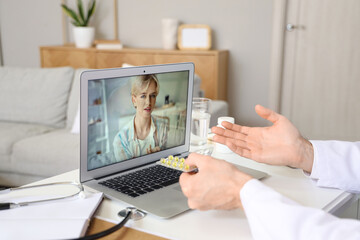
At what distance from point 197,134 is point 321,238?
2.50 feet

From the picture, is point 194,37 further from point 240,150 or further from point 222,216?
point 222,216

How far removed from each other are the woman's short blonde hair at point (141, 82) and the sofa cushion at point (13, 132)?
5.55 feet

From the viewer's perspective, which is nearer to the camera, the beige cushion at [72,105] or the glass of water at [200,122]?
the glass of water at [200,122]

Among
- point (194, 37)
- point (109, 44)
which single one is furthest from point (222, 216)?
point (109, 44)

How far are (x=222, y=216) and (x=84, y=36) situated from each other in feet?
11.0

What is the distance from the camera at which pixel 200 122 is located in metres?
1.48

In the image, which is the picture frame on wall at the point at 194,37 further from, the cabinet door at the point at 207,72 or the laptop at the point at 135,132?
the laptop at the point at 135,132

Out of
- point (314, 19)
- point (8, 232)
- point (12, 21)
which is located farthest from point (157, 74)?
point (12, 21)

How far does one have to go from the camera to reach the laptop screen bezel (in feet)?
3.26

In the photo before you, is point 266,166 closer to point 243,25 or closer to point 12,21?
point 243,25

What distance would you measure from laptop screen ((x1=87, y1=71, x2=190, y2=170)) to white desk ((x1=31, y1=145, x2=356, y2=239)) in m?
0.15

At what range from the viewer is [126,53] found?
3.77m

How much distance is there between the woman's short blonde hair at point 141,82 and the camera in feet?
3.63

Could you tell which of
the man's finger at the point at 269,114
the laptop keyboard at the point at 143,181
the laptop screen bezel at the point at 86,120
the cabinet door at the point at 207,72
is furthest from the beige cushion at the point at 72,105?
the man's finger at the point at 269,114
